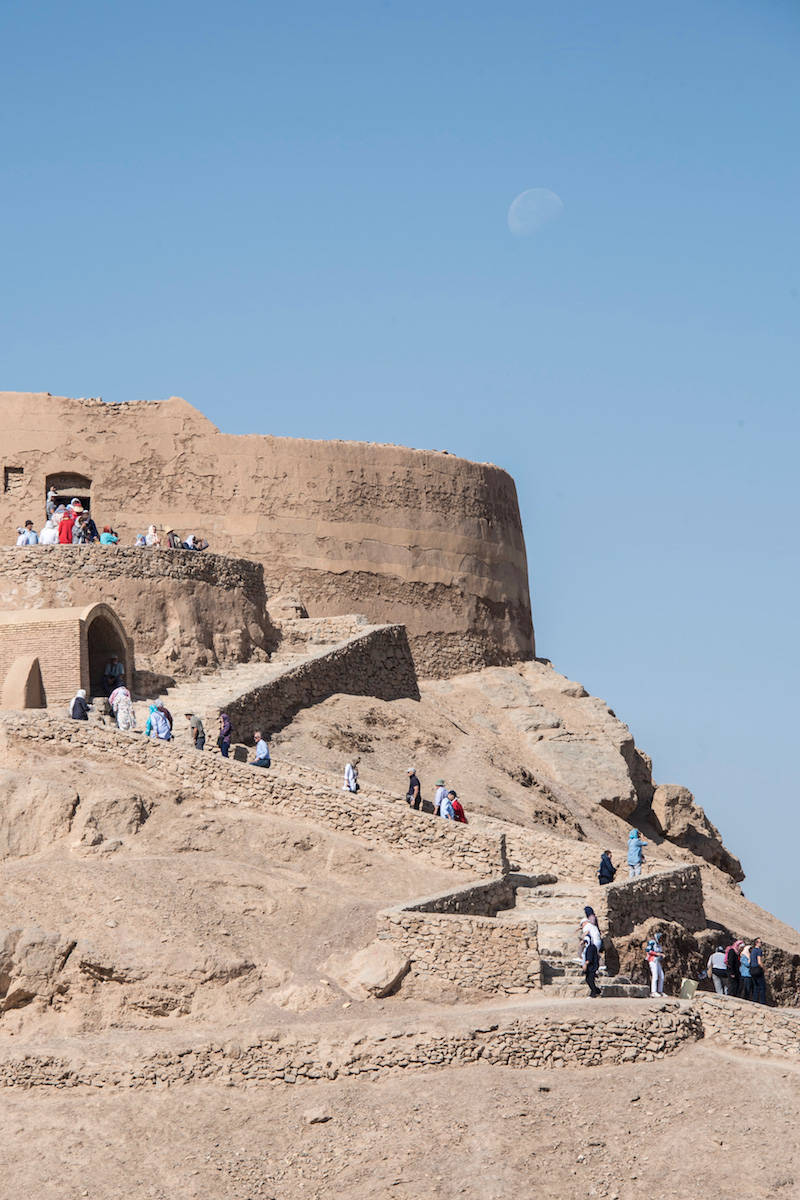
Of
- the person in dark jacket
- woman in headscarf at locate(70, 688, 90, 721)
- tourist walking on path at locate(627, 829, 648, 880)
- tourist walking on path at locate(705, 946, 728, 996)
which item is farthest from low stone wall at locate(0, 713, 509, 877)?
tourist walking on path at locate(705, 946, 728, 996)

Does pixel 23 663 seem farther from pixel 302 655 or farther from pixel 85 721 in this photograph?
pixel 302 655

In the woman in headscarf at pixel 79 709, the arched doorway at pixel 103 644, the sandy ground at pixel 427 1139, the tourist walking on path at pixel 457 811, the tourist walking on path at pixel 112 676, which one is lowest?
the sandy ground at pixel 427 1139

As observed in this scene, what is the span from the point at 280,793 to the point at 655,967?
546 cm

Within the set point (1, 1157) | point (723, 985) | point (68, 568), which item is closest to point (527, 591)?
point (68, 568)

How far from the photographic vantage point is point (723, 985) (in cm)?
2058

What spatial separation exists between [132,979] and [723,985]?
7.41m

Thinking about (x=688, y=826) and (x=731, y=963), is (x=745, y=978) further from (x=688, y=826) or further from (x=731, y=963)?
(x=688, y=826)

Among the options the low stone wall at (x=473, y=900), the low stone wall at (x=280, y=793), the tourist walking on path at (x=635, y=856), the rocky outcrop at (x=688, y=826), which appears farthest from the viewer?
the rocky outcrop at (x=688, y=826)

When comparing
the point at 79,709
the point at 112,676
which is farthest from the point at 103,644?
the point at 79,709

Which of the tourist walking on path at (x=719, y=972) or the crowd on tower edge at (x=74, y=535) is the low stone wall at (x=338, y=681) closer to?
the crowd on tower edge at (x=74, y=535)

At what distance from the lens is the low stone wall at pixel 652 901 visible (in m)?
20.9

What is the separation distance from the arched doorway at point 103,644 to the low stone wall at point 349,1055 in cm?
944

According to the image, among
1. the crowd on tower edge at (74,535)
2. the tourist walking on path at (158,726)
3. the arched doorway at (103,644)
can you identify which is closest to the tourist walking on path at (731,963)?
Result: the tourist walking on path at (158,726)

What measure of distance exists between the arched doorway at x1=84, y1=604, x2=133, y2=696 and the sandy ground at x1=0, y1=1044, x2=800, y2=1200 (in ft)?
33.0
